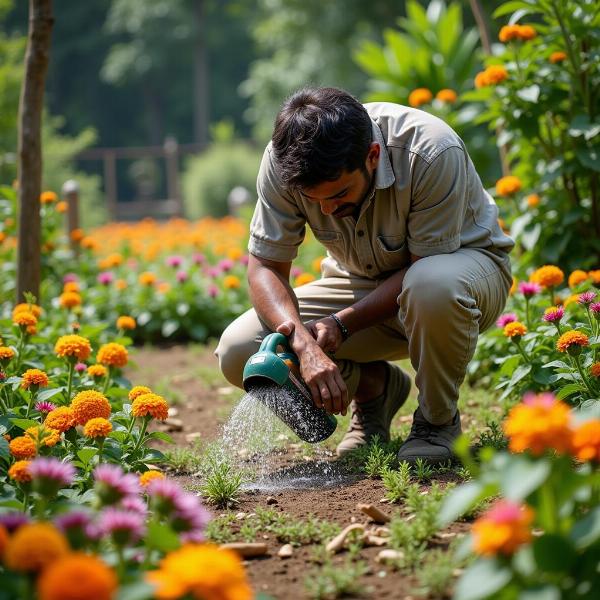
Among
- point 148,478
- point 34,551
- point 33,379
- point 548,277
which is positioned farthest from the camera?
point 548,277

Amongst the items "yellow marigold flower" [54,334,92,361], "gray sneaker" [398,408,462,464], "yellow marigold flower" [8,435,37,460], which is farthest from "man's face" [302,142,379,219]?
"yellow marigold flower" [8,435,37,460]

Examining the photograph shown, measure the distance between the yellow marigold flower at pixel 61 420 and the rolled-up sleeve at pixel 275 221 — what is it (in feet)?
3.43

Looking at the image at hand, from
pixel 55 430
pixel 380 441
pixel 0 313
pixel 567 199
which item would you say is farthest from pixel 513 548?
pixel 0 313

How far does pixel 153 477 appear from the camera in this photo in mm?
2174

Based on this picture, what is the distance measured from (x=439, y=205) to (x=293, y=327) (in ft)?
2.04

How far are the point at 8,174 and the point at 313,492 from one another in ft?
26.0

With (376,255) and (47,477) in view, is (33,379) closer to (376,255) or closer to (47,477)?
(47,477)

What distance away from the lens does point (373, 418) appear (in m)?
3.38

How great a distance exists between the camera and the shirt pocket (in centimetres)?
313

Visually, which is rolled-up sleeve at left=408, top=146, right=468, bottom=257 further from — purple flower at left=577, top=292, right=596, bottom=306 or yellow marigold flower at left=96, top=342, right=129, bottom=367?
yellow marigold flower at left=96, top=342, right=129, bottom=367

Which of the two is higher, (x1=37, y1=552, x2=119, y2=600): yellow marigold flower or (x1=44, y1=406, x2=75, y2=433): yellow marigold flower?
(x1=37, y1=552, x2=119, y2=600): yellow marigold flower

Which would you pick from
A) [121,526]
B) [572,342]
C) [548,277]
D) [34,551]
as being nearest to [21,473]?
[121,526]

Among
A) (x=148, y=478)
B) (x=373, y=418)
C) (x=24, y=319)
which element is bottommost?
(x=373, y=418)

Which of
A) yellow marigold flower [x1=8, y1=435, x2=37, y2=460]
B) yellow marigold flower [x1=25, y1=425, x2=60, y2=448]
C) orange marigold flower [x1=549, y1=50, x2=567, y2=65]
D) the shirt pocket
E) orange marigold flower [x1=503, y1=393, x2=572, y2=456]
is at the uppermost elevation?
orange marigold flower [x1=549, y1=50, x2=567, y2=65]
